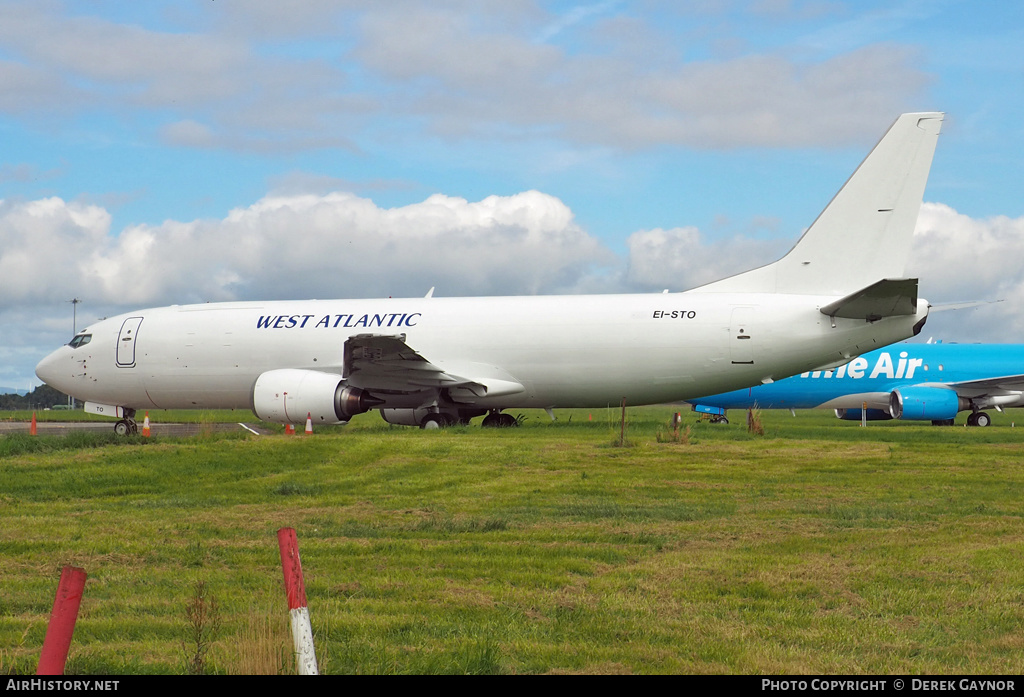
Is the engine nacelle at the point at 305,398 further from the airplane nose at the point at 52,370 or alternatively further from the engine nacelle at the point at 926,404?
the engine nacelle at the point at 926,404

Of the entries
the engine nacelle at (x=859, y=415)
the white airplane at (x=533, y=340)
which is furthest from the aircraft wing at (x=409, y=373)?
the engine nacelle at (x=859, y=415)

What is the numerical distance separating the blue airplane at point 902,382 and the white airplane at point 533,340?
1209 centimetres

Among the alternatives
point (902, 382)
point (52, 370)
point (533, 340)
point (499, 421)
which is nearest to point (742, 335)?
point (533, 340)

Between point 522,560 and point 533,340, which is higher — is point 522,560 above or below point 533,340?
below

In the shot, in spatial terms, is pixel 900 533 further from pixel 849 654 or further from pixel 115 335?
pixel 115 335

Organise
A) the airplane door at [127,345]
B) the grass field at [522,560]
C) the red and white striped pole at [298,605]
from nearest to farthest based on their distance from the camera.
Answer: the red and white striped pole at [298,605]
the grass field at [522,560]
the airplane door at [127,345]

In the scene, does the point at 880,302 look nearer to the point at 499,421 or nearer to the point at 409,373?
the point at 499,421

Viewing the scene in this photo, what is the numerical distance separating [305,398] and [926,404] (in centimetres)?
2190

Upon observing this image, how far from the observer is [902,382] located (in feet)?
117

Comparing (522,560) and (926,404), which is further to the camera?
(926,404)

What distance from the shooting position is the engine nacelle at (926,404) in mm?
33812

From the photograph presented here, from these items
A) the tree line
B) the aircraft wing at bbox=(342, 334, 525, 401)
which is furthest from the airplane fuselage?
the tree line

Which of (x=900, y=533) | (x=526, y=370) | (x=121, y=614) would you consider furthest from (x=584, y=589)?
(x=526, y=370)

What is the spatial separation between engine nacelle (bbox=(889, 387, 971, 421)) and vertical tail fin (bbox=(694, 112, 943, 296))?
1283cm
